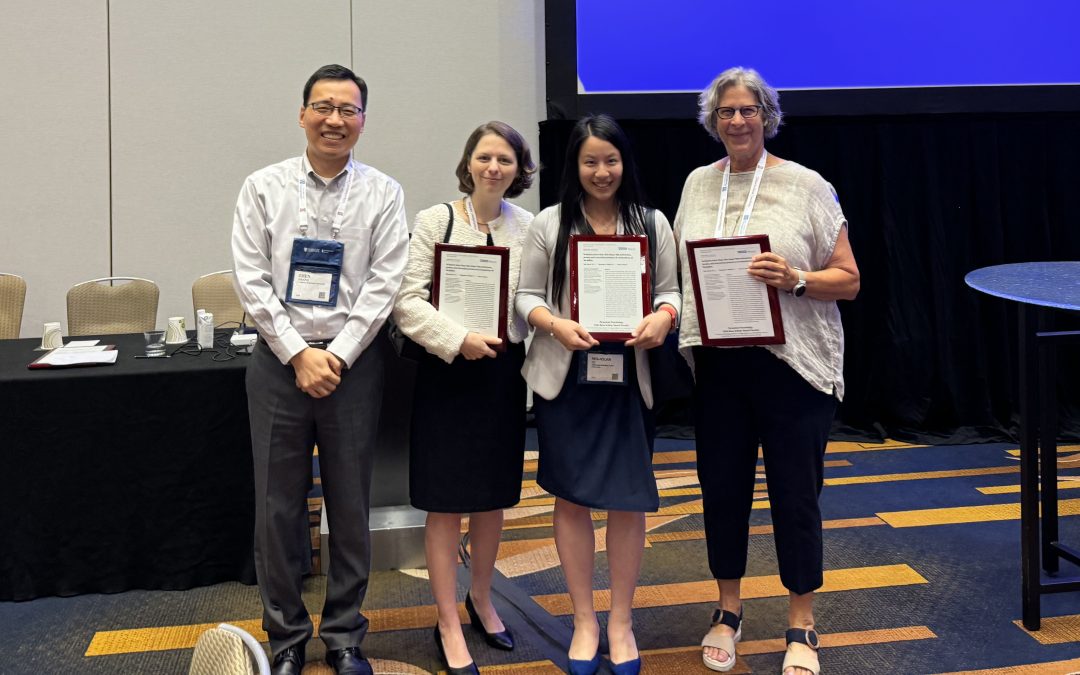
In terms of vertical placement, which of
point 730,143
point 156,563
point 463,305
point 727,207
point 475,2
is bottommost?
point 156,563

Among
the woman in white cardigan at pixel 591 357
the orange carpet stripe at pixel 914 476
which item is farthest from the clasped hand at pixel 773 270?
the orange carpet stripe at pixel 914 476

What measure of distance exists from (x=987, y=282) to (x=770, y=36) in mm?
3113

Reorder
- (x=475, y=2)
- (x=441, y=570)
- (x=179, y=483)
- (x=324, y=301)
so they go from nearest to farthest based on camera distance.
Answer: (x=324, y=301) < (x=441, y=570) < (x=179, y=483) < (x=475, y=2)

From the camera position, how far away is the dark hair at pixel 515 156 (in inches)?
93.7

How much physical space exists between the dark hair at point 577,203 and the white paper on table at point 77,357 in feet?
5.88

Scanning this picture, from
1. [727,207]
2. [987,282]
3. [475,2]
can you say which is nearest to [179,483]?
[727,207]

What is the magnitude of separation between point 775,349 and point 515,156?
875mm

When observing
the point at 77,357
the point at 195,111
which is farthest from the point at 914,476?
the point at 195,111

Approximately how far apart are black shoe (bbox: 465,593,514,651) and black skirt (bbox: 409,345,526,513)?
1.59 ft

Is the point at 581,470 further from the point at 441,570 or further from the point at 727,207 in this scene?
the point at 727,207

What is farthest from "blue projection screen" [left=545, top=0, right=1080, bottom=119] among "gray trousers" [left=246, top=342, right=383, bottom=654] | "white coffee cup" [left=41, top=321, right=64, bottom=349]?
"gray trousers" [left=246, top=342, right=383, bottom=654]

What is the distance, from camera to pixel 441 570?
8.07 feet

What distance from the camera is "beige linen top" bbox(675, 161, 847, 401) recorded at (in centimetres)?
226

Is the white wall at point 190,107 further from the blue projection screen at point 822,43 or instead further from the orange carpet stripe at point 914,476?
the orange carpet stripe at point 914,476
